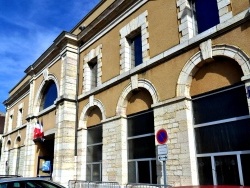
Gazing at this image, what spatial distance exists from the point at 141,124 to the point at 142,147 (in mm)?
894

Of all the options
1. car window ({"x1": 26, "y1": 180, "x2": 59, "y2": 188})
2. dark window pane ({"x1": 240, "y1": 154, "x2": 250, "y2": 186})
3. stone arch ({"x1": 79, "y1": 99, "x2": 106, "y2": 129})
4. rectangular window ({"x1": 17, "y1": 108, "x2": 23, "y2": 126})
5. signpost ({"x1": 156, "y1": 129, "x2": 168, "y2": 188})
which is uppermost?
rectangular window ({"x1": 17, "y1": 108, "x2": 23, "y2": 126})

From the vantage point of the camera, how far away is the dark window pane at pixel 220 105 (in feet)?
24.8

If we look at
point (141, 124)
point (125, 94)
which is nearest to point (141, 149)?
point (141, 124)

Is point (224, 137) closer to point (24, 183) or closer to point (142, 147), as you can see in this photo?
point (142, 147)

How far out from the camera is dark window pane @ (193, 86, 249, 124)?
24.8 feet

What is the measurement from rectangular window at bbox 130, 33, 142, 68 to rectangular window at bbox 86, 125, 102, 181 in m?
3.56

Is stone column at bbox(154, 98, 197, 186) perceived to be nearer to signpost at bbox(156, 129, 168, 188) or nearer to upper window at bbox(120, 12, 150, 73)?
signpost at bbox(156, 129, 168, 188)

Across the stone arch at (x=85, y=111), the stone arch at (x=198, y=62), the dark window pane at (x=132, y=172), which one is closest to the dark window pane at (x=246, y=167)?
the stone arch at (x=198, y=62)

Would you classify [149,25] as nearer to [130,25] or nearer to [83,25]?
[130,25]

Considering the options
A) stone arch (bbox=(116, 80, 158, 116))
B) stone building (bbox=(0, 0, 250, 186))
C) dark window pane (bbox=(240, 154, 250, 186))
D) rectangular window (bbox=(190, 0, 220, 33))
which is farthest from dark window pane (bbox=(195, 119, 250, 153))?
rectangular window (bbox=(190, 0, 220, 33))

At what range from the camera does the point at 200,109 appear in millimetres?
8633

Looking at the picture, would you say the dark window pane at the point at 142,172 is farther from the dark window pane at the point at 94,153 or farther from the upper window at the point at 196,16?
the upper window at the point at 196,16

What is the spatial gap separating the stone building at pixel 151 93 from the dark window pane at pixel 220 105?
3 cm

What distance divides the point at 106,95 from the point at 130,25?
331 centimetres
